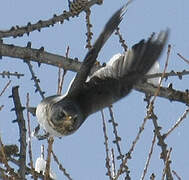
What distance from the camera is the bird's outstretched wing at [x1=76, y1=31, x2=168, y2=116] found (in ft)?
12.9

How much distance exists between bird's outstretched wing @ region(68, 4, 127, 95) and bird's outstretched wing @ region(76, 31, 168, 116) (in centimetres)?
15

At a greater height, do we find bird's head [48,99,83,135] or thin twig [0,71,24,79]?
thin twig [0,71,24,79]

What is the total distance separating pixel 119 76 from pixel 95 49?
1.66 ft

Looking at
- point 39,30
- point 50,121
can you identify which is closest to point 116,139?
point 50,121

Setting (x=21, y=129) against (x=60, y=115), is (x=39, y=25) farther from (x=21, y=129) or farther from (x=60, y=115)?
(x=21, y=129)

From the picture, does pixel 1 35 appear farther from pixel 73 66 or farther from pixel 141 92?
pixel 141 92

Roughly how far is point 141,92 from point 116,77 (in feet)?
0.95

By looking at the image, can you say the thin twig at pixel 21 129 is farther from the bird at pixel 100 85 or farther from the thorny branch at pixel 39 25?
the thorny branch at pixel 39 25

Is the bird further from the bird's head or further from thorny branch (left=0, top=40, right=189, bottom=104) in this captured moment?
thorny branch (left=0, top=40, right=189, bottom=104)

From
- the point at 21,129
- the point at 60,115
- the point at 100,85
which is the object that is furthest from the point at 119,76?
the point at 21,129

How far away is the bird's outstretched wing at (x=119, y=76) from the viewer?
3926mm

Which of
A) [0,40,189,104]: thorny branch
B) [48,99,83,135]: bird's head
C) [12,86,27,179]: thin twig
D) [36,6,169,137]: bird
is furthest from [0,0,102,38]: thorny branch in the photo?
[48,99,83,135]: bird's head

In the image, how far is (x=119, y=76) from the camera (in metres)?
4.13

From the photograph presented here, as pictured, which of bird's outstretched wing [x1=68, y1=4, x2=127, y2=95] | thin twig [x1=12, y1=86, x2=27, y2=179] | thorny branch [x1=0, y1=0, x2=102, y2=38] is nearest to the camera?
thin twig [x1=12, y1=86, x2=27, y2=179]
